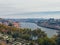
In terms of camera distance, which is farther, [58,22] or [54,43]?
[58,22]

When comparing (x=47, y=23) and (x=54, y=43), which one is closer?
(x=54, y=43)

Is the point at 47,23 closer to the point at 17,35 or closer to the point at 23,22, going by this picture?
the point at 23,22

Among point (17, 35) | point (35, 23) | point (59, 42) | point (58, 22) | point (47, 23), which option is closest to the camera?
point (59, 42)

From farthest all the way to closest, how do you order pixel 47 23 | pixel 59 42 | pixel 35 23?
pixel 35 23
pixel 47 23
pixel 59 42

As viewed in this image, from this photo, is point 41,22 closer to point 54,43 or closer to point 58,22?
point 58,22

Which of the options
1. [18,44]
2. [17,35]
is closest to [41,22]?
[17,35]

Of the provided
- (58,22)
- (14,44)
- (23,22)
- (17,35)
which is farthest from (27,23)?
(14,44)

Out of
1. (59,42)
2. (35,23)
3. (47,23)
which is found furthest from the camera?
(35,23)

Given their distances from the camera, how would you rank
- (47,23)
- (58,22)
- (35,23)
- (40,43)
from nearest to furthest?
(40,43)
(58,22)
(47,23)
(35,23)
